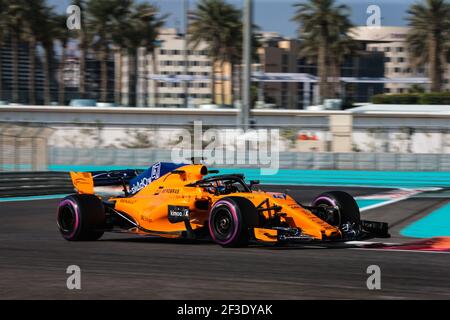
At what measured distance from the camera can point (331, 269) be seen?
9.01 metres

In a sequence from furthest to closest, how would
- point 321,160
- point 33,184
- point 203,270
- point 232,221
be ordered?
1. point 321,160
2. point 33,184
3. point 232,221
4. point 203,270

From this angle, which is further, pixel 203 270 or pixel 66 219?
pixel 66 219

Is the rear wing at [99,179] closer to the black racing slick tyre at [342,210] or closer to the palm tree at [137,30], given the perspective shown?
the black racing slick tyre at [342,210]

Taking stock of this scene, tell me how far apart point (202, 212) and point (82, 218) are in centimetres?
172

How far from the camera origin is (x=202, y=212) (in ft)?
37.9

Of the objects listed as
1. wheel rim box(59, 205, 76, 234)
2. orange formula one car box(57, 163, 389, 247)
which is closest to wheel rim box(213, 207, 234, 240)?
orange formula one car box(57, 163, 389, 247)

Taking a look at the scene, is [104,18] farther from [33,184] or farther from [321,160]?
[33,184]

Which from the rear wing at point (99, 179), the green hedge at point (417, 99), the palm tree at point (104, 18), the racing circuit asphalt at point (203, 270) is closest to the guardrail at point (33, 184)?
the racing circuit asphalt at point (203, 270)

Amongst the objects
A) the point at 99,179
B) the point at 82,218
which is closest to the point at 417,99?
the point at 99,179

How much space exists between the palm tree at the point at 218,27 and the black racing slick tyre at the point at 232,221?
51.5 metres

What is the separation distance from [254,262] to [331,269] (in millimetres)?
997

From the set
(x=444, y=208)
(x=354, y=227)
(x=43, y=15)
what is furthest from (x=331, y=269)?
(x=43, y=15)

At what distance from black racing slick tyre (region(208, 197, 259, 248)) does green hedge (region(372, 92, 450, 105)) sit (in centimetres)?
4194
